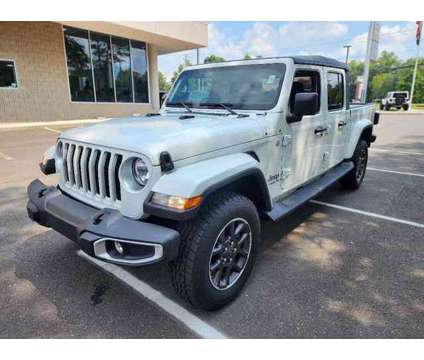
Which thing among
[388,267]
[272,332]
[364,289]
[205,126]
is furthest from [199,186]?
[388,267]

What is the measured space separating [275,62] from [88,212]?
7.62 feet

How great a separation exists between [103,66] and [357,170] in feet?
48.4

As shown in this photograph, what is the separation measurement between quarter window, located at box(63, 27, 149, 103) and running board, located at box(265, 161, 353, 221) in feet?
47.3

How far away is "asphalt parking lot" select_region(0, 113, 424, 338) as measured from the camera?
7.54 ft

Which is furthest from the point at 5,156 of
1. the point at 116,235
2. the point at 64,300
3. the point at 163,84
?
the point at 163,84

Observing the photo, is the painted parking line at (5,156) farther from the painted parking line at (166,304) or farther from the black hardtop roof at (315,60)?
the black hardtop roof at (315,60)

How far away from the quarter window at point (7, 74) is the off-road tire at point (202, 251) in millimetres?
14691

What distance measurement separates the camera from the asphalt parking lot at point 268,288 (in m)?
2.30

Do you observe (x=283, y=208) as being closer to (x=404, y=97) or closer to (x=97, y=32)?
(x=97, y=32)

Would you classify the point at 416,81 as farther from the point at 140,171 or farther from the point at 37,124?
the point at 140,171

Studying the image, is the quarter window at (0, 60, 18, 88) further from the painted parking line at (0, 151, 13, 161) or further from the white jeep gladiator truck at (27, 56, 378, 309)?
the white jeep gladiator truck at (27, 56, 378, 309)

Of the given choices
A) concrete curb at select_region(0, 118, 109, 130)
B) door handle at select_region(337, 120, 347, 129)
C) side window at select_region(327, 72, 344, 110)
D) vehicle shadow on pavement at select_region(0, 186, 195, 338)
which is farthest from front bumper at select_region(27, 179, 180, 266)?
concrete curb at select_region(0, 118, 109, 130)

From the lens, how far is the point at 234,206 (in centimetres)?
241

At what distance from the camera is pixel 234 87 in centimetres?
339
